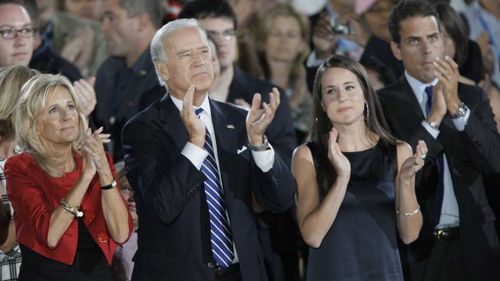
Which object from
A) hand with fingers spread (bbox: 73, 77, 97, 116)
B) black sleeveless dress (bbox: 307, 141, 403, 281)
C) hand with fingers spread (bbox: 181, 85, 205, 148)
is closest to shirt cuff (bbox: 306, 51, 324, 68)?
hand with fingers spread (bbox: 73, 77, 97, 116)

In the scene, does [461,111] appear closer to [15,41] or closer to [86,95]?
[86,95]

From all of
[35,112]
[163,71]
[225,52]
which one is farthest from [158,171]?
[225,52]

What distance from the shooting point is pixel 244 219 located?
5.00 m

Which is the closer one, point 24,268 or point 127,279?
point 24,268

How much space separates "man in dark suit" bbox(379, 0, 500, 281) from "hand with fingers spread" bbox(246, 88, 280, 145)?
108cm

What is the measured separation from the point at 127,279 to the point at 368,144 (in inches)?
56.1

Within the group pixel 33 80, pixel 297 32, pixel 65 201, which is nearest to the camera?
pixel 65 201

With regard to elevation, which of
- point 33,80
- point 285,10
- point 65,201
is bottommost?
point 65,201

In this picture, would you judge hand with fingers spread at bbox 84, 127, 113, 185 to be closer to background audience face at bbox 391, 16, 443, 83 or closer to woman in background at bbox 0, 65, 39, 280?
woman in background at bbox 0, 65, 39, 280

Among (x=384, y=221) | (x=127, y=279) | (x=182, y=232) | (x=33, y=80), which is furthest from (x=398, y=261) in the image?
(x=33, y=80)

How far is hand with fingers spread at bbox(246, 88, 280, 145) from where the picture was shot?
15.7 ft

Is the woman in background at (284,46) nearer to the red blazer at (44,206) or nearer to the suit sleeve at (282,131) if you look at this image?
the suit sleeve at (282,131)

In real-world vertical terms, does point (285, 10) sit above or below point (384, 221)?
above

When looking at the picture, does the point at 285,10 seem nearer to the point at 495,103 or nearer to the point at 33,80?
the point at 495,103
